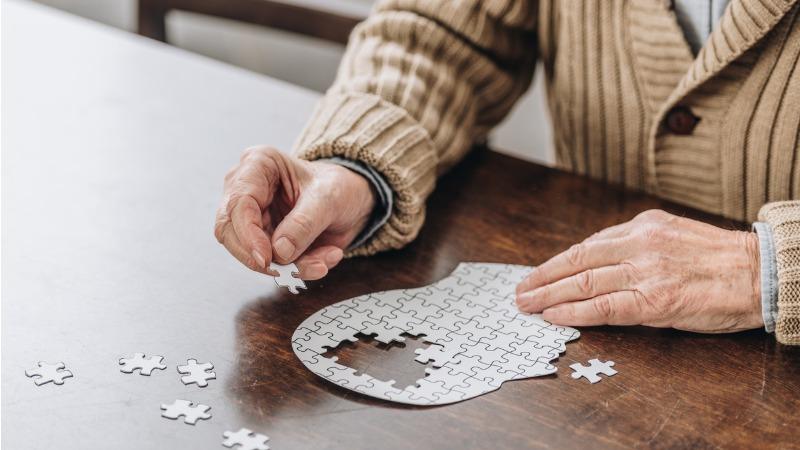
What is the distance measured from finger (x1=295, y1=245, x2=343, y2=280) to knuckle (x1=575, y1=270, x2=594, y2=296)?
32cm

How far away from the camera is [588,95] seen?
5.61 feet

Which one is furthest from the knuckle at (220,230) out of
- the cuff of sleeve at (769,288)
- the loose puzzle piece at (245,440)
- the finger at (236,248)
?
the cuff of sleeve at (769,288)

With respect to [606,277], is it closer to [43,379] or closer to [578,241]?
[578,241]

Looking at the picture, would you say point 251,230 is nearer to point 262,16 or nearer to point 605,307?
point 605,307

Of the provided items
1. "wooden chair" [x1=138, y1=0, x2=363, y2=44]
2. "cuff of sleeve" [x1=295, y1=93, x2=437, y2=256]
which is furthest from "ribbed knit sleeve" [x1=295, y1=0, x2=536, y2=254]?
"wooden chair" [x1=138, y1=0, x2=363, y2=44]

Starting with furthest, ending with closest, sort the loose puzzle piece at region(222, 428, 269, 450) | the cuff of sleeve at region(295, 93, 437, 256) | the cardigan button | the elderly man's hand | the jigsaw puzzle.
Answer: the cardigan button, the cuff of sleeve at region(295, 93, 437, 256), the elderly man's hand, the jigsaw puzzle, the loose puzzle piece at region(222, 428, 269, 450)

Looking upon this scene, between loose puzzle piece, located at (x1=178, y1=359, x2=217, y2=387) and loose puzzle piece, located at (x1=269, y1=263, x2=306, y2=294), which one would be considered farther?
loose puzzle piece, located at (x1=269, y1=263, x2=306, y2=294)

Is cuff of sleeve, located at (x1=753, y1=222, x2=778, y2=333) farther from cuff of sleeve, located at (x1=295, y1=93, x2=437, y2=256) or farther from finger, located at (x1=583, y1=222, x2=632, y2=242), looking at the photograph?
cuff of sleeve, located at (x1=295, y1=93, x2=437, y2=256)

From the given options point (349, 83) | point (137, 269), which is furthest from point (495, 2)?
point (137, 269)

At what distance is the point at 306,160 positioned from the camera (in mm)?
1411

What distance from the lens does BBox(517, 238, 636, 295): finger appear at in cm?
122

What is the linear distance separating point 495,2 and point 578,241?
503mm

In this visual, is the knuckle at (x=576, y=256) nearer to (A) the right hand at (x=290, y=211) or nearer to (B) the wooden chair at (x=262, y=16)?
(A) the right hand at (x=290, y=211)

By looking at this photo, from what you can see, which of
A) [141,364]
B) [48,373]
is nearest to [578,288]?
[141,364]
